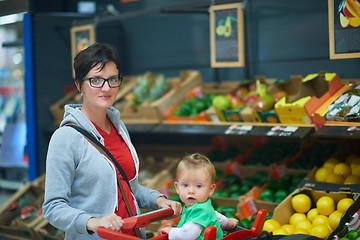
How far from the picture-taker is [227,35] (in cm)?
472

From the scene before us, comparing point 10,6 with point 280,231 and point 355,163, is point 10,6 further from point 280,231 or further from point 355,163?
point 355,163

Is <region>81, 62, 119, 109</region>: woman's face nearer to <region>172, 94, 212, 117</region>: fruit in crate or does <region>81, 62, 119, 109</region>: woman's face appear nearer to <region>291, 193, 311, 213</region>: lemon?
<region>291, 193, 311, 213</region>: lemon

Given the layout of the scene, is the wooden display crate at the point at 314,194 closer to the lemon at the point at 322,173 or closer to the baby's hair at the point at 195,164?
the lemon at the point at 322,173

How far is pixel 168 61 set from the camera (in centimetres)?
623

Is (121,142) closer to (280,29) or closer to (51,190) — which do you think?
(51,190)

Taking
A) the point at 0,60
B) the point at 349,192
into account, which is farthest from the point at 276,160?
the point at 0,60

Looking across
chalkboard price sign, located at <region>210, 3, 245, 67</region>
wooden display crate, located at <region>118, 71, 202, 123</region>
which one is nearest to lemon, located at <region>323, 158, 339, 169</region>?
chalkboard price sign, located at <region>210, 3, 245, 67</region>

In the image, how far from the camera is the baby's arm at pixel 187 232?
2.29m

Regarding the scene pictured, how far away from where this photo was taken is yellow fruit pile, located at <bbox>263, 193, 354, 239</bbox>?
3.47 metres

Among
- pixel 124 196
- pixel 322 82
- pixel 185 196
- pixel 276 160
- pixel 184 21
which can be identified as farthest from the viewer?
pixel 184 21

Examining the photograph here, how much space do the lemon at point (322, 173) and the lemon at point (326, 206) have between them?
1.33 ft

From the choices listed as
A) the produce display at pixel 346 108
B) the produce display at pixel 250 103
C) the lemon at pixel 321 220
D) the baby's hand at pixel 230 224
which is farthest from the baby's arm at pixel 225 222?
the produce display at pixel 250 103

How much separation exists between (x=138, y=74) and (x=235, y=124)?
2.51 m

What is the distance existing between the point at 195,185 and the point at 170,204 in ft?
1.14
